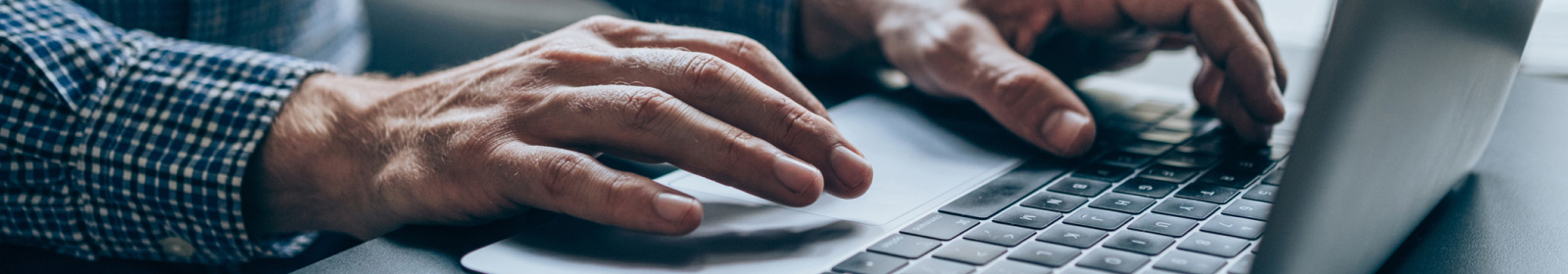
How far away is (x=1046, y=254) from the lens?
33 centimetres

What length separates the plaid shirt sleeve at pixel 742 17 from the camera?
0.80 metres

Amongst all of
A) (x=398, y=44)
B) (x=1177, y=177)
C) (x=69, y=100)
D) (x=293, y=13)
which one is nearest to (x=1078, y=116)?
(x=1177, y=177)

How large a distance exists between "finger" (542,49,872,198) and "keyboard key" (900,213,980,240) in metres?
0.03

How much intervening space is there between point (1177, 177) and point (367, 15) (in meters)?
0.86

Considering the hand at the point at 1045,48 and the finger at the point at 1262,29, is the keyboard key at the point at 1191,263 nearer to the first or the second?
the hand at the point at 1045,48

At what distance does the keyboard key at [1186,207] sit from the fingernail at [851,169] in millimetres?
125

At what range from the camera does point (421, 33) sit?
99 cm

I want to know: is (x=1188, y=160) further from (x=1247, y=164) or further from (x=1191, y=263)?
(x=1191, y=263)

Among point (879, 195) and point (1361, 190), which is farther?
point (879, 195)

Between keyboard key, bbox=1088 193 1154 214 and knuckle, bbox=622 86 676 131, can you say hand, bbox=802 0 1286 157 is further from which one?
knuckle, bbox=622 86 676 131

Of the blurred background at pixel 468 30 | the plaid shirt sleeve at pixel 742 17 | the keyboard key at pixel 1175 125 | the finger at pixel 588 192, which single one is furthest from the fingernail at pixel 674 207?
the blurred background at pixel 468 30

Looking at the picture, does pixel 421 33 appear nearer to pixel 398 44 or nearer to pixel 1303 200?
pixel 398 44

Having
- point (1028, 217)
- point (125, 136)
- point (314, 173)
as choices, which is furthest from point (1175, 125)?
point (125, 136)

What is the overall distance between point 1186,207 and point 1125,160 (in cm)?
9
